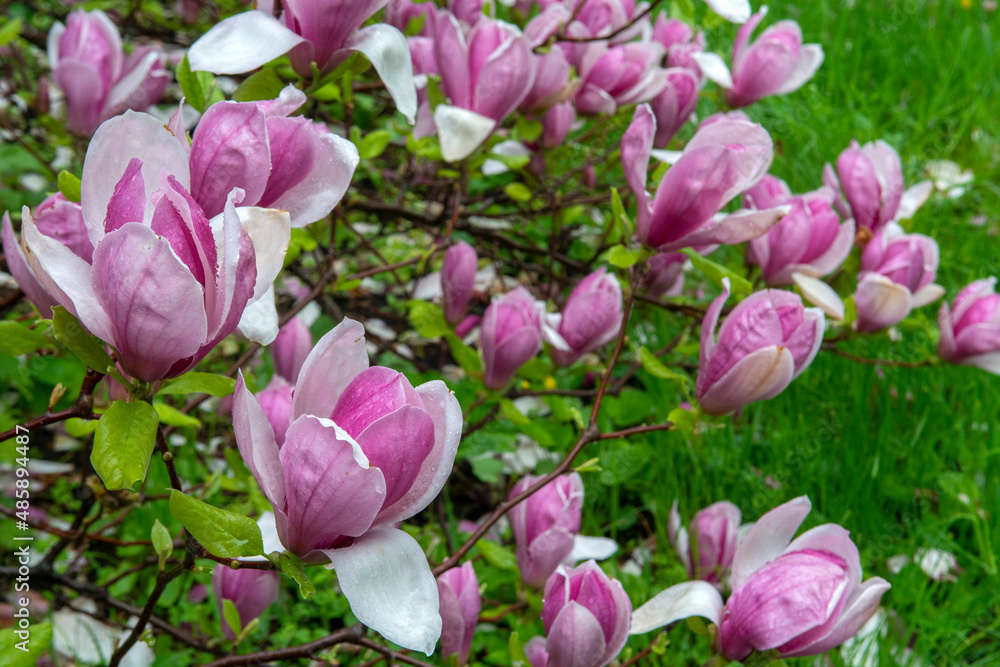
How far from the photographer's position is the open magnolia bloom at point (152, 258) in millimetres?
427

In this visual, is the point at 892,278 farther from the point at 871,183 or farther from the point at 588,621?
the point at 588,621

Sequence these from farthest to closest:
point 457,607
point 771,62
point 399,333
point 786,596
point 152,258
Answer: point 399,333
point 771,62
point 457,607
point 786,596
point 152,258

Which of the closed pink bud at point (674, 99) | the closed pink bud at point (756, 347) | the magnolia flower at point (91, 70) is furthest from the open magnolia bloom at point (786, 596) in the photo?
the magnolia flower at point (91, 70)

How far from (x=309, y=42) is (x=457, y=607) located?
0.53m

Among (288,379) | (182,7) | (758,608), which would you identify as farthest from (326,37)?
(182,7)

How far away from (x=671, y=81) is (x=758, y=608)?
3.00ft

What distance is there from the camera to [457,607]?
0.76 m

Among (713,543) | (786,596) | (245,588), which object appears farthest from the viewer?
(713,543)

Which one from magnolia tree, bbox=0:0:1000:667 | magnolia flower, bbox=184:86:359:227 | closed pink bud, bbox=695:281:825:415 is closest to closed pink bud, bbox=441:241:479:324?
magnolia tree, bbox=0:0:1000:667

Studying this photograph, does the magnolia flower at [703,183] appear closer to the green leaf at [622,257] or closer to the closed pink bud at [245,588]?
the green leaf at [622,257]

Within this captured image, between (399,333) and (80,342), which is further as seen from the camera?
(399,333)

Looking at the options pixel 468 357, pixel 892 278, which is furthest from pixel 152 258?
pixel 892 278

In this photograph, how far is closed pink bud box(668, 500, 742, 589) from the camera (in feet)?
3.21

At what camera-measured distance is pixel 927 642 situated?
104 cm
